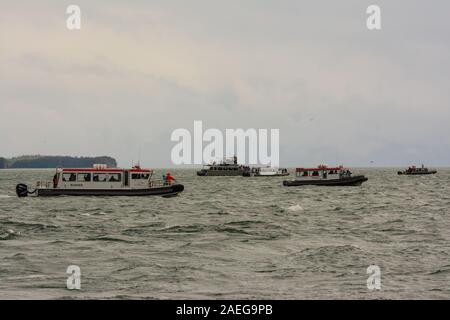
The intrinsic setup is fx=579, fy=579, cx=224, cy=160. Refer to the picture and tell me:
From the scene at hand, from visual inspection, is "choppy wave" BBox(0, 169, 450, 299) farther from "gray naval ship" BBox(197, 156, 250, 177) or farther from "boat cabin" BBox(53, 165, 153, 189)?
"gray naval ship" BBox(197, 156, 250, 177)

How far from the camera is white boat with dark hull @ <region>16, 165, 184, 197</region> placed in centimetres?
6009

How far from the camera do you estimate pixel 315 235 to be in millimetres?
33312

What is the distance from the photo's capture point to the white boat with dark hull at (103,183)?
6009cm

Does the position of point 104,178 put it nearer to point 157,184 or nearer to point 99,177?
point 99,177

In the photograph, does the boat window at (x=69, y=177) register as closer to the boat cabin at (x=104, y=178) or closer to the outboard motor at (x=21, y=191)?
the boat cabin at (x=104, y=178)
